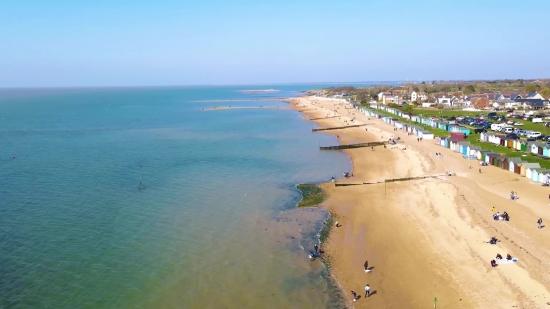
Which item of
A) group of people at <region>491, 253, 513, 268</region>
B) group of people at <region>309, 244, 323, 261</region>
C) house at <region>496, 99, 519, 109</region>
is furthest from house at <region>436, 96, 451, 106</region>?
group of people at <region>309, 244, 323, 261</region>

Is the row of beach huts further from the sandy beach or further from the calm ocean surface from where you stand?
the calm ocean surface

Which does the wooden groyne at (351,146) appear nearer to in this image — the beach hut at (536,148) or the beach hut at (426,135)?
the beach hut at (426,135)

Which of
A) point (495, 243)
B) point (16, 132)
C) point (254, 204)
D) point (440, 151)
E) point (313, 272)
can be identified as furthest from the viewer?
point (16, 132)

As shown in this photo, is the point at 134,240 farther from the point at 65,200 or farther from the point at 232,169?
the point at 232,169

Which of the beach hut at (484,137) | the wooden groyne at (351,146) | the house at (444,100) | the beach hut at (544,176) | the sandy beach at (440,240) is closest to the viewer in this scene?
the sandy beach at (440,240)

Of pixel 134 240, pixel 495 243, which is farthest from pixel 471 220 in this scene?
pixel 134 240

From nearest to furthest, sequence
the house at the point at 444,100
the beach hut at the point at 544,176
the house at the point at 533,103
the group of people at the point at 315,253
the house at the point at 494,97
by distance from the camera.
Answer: the group of people at the point at 315,253
the beach hut at the point at 544,176
the house at the point at 533,103
the house at the point at 494,97
the house at the point at 444,100

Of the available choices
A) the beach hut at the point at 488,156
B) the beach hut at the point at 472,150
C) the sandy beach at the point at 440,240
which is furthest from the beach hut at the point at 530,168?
the beach hut at the point at 472,150
